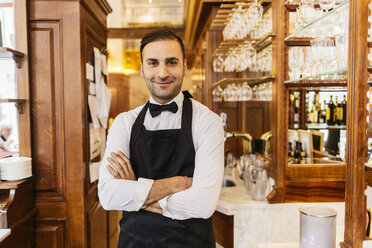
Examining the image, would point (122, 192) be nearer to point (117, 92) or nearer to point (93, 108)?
point (93, 108)

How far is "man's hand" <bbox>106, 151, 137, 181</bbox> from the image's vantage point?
1564 millimetres

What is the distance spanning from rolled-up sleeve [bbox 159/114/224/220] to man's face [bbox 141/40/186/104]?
10.3 inches

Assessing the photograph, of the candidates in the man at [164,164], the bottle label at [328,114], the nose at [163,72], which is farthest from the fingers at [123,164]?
the bottle label at [328,114]

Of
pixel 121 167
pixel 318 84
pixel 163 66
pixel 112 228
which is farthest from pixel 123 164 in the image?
pixel 112 228

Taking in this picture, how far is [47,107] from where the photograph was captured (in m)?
2.26

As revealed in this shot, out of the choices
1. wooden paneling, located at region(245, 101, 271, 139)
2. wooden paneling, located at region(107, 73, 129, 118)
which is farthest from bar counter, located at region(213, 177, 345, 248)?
wooden paneling, located at region(107, 73, 129, 118)

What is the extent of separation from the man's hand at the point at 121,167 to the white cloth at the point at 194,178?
0.03 meters

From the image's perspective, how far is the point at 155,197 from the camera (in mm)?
1488

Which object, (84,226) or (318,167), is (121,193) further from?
(318,167)

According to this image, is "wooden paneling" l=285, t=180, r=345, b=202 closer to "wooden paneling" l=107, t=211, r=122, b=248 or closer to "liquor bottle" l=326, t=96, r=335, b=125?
"liquor bottle" l=326, t=96, r=335, b=125

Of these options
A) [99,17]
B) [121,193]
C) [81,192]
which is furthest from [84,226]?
[99,17]

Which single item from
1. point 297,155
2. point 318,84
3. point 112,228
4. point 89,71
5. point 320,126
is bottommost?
point 112,228

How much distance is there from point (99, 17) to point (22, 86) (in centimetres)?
104

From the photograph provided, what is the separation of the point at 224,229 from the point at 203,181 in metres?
1.06
